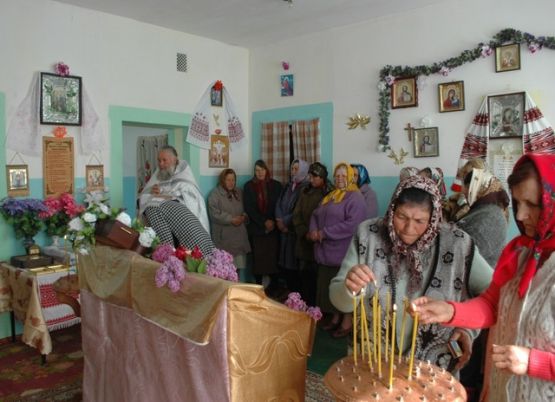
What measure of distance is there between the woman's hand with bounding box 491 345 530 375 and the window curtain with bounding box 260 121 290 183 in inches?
187

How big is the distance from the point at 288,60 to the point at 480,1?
2.29 metres

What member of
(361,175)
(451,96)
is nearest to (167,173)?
(361,175)

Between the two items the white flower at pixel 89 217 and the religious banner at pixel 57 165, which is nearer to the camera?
the white flower at pixel 89 217

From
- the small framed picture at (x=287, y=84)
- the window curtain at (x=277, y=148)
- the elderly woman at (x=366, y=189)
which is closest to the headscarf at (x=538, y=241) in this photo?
the elderly woman at (x=366, y=189)

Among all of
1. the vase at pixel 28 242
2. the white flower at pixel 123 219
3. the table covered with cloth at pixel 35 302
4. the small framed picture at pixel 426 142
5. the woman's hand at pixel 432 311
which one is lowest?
the table covered with cloth at pixel 35 302

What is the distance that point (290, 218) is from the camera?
5195mm

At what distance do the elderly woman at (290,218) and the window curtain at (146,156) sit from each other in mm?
2606

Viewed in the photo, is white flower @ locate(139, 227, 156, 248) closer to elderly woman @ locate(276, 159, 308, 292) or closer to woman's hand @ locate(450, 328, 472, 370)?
woman's hand @ locate(450, 328, 472, 370)

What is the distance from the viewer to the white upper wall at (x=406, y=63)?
391cm

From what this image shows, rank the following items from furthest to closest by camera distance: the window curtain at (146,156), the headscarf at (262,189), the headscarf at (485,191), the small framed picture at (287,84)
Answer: the window curtain at (146,156), the small framed picture at (287,84), the headscarf at (262,189), the headscarf at (485,191)

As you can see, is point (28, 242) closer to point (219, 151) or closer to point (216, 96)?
point (219, 151)

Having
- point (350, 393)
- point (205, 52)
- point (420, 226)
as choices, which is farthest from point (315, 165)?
point (350, 393)

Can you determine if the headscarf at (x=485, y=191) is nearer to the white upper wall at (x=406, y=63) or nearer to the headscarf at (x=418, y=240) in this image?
the headscarf at (x=418, y=240)

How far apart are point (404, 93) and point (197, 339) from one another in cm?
361
